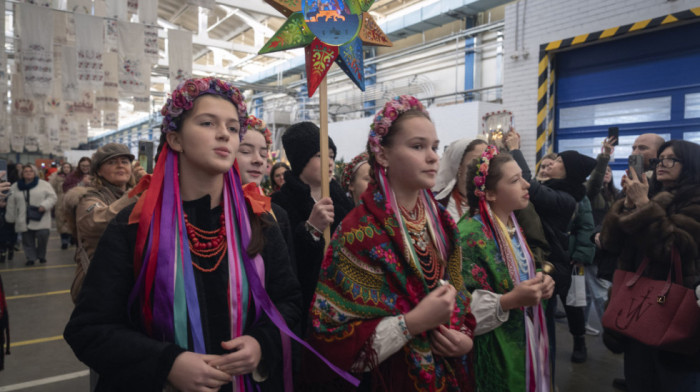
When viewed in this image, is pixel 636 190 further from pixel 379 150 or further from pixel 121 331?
pixel 121 331

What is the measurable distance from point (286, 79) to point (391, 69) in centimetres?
554

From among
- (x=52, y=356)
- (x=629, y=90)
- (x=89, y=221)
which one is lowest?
(x=52, y=356)

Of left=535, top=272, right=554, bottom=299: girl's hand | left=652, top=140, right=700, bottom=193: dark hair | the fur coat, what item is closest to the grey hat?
left=535, top=272, right=554, bottom=299: girl's hand

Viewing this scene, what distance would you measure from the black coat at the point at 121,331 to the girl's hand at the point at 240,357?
4 cm

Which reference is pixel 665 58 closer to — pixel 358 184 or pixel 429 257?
pixel 358 184

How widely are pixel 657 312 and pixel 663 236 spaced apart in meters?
0.37

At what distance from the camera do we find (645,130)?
6035 millimetres

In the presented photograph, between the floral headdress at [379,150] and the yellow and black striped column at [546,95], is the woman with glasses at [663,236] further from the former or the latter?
the yellow and black striped column at [546,95]

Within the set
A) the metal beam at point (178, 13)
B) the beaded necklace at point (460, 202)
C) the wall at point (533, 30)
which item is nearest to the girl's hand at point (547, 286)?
the beaded necklace at point (460, 202)

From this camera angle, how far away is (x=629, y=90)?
6141 millimetres

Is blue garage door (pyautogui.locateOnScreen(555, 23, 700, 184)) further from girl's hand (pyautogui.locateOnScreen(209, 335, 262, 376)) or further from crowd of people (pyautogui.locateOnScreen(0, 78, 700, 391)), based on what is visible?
girl's hand (pyautogui.locateOnScreen(209, 335, 262, 376))

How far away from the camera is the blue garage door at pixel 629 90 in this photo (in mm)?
5547

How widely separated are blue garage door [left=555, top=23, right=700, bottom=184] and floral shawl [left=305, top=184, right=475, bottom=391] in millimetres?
5753

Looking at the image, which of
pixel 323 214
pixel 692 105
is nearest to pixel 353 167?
pixel 323 214
